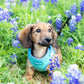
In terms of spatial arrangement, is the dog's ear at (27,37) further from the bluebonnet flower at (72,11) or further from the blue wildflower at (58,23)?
the bluebonnet flower at (72,11)

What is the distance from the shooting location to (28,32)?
312 centimetres

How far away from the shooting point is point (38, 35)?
2881 mm

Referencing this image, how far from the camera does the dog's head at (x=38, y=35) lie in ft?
9.04

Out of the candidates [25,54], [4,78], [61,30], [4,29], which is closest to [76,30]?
[61,30]

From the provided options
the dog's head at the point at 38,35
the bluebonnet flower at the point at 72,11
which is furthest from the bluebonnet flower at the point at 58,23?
the dog's head at the point at 38,35

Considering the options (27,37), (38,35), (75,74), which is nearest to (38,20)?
(27,37)

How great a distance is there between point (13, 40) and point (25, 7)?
1434mm

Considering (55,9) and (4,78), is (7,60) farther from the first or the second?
(55,9)

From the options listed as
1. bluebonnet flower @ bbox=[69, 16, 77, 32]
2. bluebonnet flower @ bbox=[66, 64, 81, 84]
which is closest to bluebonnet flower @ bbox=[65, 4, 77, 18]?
bluebonnet flower @ bbox=[69, 16, 77, 32]

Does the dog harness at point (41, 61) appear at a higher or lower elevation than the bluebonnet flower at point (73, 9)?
lower

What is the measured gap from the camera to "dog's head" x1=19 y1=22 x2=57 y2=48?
2.76 m

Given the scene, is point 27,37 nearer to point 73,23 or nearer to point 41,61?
point 41,61

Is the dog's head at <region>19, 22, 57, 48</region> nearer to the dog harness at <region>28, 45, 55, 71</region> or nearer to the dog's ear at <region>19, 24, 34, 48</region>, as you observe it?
the dog's ear at <region>19, 24, 34, 48</region>

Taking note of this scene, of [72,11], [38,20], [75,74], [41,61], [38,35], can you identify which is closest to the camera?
[75,74]
